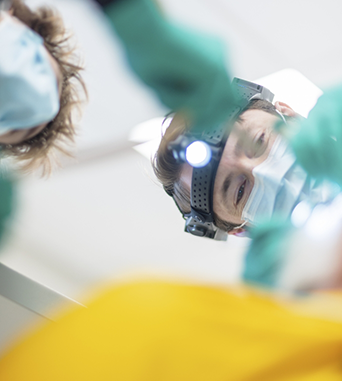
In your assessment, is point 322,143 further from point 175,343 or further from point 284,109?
point 175,343

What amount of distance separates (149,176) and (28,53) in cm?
29

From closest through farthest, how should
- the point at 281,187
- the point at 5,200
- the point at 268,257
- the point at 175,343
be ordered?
the point at 175,343, the point at 268,257, the point at 281,187, the point at 5,200

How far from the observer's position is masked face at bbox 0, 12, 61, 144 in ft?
1.96

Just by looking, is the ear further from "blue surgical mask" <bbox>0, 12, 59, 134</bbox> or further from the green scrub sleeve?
the green scrub sleeve

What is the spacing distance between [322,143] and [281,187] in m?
0.09

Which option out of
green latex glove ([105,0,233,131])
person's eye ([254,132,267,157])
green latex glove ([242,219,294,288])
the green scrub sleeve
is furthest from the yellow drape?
the green scrub sleeve

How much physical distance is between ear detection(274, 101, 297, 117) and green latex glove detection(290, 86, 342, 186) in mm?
50

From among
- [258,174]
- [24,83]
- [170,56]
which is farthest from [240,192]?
[24,83]

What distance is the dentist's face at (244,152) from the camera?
62cm

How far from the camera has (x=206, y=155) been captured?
0.63m

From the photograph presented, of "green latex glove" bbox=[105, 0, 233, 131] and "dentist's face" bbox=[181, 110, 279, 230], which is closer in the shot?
"green latex glove" bbox=[105, 0, 233, 131]

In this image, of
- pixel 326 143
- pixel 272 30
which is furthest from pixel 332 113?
pixel 272 30

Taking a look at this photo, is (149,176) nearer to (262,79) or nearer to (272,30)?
(262,79)

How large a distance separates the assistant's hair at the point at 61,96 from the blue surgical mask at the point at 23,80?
0.06 ft
